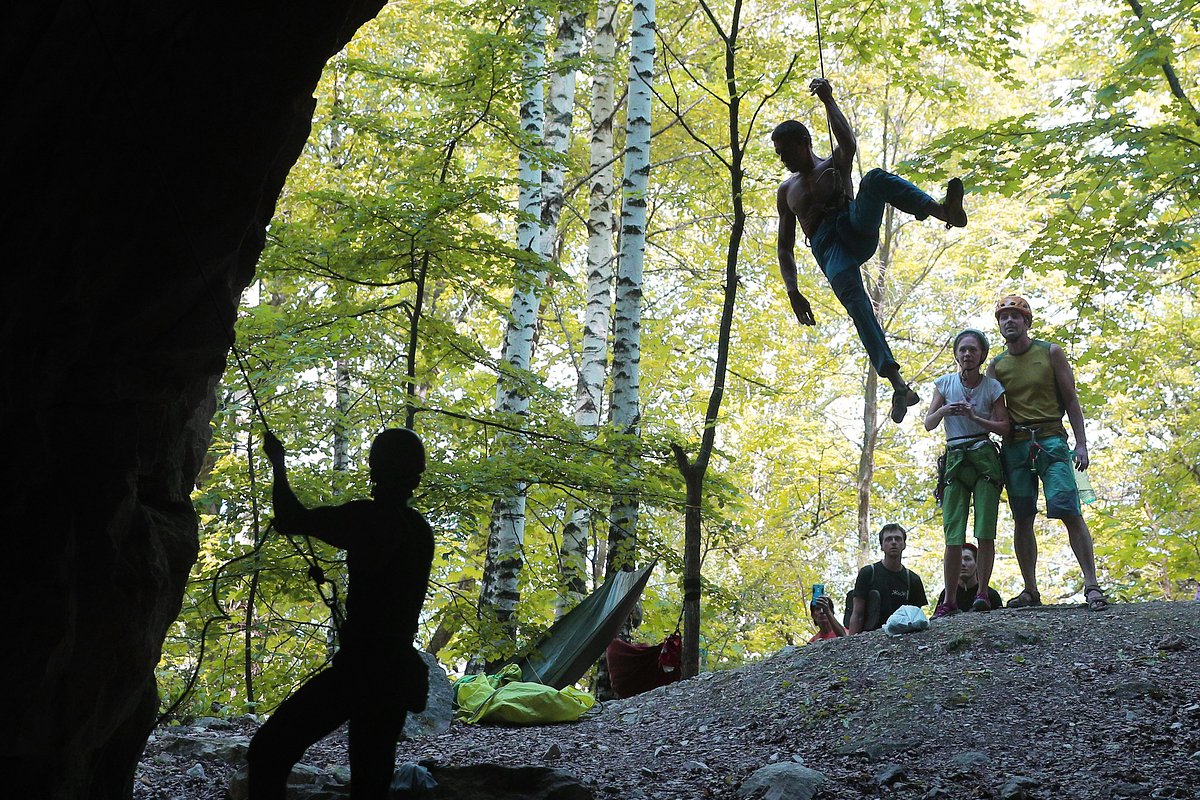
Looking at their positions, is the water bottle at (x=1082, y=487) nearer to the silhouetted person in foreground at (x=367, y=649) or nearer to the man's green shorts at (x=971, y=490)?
the man's green shorts at (x=971, y=490)

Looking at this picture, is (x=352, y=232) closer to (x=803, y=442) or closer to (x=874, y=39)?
(x=874, y=39)

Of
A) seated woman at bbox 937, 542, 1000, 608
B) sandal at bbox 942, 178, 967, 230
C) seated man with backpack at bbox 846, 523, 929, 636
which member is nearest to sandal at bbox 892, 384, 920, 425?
sandal at bbox 942, 178, 967, 230

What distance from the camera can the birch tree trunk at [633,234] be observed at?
8.86 meters

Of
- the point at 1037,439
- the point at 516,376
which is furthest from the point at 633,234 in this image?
the point at 1037,439

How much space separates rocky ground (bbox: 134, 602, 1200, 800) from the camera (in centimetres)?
402

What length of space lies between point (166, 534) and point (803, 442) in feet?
45.9

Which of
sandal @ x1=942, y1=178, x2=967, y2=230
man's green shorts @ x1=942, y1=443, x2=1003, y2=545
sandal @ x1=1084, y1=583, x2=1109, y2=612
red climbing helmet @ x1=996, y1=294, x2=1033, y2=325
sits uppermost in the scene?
red climbing helmet @ x1=996, y1=294, x2=1033, y2=325

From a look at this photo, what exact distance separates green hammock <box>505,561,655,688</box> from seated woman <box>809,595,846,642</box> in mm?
1324

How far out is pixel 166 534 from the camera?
3334mm

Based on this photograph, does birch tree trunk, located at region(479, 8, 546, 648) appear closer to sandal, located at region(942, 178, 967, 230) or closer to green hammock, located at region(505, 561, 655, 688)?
green hammock, located at region(505, 561, 655, 688)

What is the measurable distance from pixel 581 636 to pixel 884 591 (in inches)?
85.6

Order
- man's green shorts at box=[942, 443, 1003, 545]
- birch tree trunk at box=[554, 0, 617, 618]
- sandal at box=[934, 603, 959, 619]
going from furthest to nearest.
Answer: birch tree trunk at box=[554, 0, 617, 618] → sandal at box=[934, 603, 959, 619] → man's green shorts at box=[942, 443, 1003, 545]

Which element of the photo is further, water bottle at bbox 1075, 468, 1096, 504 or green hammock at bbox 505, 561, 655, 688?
green hammock at bbox 505, 561, 655, 688

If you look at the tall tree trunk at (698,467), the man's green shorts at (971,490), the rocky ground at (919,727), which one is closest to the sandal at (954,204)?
the man's green shorts at (971,490)
